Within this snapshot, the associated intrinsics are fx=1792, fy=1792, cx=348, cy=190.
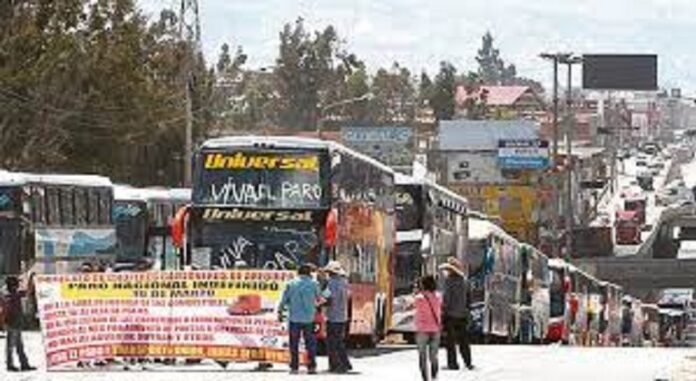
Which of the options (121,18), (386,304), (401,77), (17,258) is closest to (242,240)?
(386,304)

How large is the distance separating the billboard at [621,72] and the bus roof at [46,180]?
4226 cm

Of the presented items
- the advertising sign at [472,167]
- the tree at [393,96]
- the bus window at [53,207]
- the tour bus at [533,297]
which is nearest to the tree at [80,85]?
the tour bus at [533,297]

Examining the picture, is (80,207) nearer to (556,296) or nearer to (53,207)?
(53,207)

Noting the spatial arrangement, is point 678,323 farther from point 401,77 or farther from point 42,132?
→ point 401,77

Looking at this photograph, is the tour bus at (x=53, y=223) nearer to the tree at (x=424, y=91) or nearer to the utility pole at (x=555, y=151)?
the utility pole at (x=555, y=151)

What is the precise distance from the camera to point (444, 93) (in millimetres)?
166500

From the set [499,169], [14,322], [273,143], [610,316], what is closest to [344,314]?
[273,143]

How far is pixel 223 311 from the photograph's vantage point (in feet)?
90.3

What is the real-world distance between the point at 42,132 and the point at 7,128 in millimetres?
1372

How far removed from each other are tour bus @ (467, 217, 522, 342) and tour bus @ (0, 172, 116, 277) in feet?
32.4

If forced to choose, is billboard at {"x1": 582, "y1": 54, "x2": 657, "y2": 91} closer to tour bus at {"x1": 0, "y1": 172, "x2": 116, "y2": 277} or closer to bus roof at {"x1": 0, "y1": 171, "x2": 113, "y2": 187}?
tour bus at {"x1": 0, "y1": 172, "x2": 116, "y2": 277}

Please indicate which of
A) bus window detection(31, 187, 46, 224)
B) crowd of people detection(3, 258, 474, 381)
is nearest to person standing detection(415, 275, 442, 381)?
crowd of people detection(3, 258, 474, 381)

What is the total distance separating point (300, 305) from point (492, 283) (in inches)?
892

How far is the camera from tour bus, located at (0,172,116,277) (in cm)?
4234
